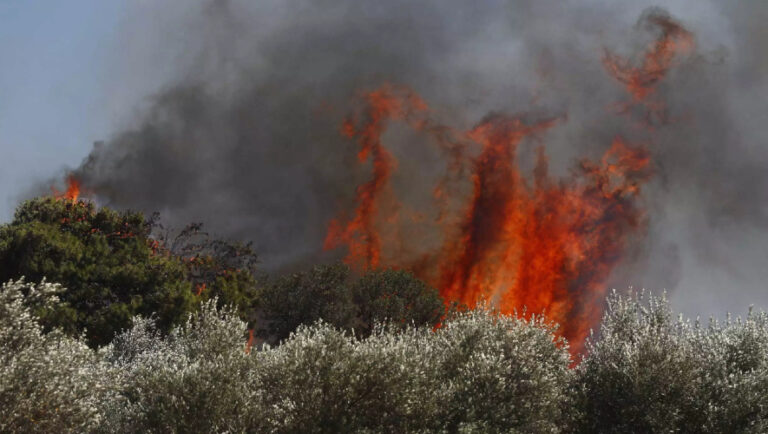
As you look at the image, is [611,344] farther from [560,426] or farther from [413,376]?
[413,376]

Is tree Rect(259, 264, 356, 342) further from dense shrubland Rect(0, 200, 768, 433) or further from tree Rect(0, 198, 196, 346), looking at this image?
dense shrubland Rect(0, 200, 768, 433)

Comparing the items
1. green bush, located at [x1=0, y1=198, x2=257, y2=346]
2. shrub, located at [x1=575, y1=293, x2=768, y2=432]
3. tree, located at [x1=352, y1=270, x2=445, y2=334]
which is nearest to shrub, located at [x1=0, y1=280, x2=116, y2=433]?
shrub, located at [x1=575, y1=293, x2=768, y2=432]

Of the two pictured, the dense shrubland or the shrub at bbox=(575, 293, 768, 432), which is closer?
the dense shrubland

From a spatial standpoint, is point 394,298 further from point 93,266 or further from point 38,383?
point 38,383

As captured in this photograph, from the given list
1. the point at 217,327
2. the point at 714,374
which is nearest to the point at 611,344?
the point at 714,374

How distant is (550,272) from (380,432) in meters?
79.4

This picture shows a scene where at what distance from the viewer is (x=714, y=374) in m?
34.8

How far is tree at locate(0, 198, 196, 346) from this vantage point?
2270 inches

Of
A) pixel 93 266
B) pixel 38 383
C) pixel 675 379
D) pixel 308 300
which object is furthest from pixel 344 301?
pixel 38 383

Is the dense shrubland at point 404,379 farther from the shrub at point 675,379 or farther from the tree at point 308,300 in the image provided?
the tree at point 308,300

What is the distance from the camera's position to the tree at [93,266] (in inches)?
2270

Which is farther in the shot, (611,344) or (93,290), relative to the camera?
(93,290)

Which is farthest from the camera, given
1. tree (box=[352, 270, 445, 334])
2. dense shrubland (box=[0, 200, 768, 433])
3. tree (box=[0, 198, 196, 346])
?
tree (box=[352, 270, 445, 334])

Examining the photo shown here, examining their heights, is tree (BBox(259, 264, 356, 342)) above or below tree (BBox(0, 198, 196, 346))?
above
